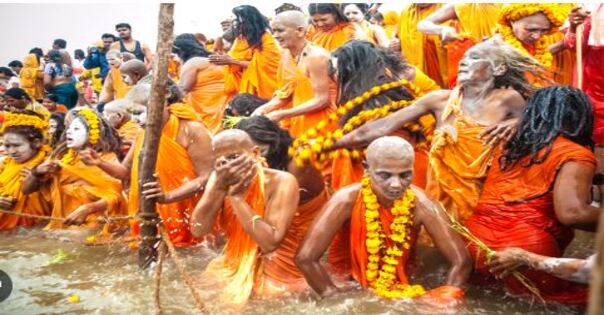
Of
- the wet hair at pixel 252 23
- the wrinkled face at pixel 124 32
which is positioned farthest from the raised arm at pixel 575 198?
the wrinkled face at pixel 124 32

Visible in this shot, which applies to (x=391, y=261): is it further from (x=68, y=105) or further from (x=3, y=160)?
(x=68, y=105)

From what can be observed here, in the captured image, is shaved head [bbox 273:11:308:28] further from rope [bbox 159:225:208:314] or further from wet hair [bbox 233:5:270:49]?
rope [bbox 159:225:208:314]

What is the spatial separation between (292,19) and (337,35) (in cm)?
78

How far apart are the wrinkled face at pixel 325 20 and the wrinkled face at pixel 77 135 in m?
2.42

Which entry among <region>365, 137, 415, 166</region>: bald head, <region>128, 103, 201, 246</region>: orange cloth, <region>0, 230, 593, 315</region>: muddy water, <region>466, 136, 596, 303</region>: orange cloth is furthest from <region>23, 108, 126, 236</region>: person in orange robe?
<region>466, 136, 596, 303</region>: orange cloth

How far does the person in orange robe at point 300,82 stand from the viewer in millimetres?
4816

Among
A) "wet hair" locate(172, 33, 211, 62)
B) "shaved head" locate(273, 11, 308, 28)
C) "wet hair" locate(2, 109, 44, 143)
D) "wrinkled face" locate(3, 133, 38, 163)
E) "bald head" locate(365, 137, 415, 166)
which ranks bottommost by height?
"wrinkled face" locate(3, 133, 38, 163)

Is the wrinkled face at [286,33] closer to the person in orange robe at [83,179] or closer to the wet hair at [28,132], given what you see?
the person in orange robe at [83,179]

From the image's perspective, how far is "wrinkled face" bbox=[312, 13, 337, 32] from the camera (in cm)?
570

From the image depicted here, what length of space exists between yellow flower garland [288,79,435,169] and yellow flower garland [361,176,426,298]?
2.34ft

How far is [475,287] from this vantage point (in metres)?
3.57

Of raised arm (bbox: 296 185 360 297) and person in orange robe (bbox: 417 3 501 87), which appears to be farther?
person in orange robe (bbox: 417 3 501 87)

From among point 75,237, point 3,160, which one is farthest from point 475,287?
point 3,160

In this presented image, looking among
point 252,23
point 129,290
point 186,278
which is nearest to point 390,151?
point 186,278
